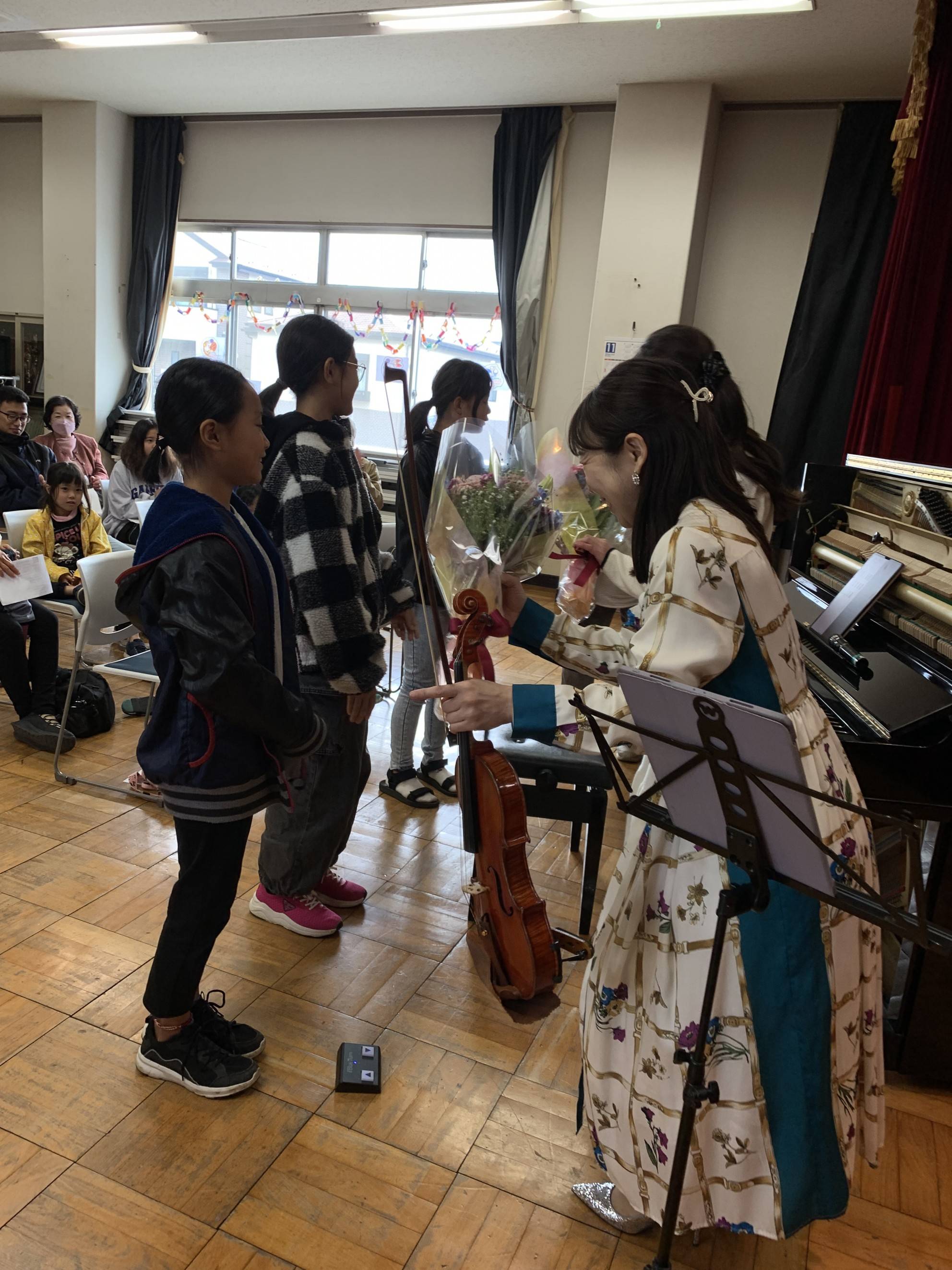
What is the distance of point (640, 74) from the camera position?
533 cm

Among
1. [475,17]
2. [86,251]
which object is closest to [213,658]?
[475,17]

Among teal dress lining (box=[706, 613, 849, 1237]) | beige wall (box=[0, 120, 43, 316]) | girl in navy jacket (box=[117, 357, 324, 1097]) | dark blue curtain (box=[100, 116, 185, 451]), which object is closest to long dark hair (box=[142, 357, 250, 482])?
girl in navy jacket (box=[117, 357, 324, 1097])

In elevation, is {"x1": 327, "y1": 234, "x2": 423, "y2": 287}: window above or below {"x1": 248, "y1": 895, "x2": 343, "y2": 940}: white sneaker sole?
above

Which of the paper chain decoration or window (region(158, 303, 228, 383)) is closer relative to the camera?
the paper chain decoration

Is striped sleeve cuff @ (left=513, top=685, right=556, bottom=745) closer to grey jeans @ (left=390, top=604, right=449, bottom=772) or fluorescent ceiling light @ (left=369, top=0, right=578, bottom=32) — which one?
grey jeans @ (left=390, top=604, right=449, bottom=772)

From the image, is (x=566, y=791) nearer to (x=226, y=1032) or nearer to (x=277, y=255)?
(x=226, y=1032)

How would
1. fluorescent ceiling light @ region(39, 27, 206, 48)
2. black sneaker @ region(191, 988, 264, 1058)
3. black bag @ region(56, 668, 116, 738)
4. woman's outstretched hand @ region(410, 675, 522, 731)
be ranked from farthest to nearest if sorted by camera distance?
fluorescent ceiling light @ region(39, 27, 206, 48)
black bag @ region(56, 668, 116, 738)
black sneaker @ region(191, 988, 264, 1058)
woman's outstretched hand @ region(410, 675, 522, 731)

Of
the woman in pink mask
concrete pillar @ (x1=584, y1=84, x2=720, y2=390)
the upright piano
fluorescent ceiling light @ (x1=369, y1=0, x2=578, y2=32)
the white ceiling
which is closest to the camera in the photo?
the upright piano

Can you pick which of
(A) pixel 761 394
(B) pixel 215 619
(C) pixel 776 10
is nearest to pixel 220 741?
(B) pixel 215 619

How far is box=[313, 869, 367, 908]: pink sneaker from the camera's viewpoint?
240 cm

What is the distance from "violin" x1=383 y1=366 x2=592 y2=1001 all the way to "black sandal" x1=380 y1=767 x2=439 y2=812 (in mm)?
1503

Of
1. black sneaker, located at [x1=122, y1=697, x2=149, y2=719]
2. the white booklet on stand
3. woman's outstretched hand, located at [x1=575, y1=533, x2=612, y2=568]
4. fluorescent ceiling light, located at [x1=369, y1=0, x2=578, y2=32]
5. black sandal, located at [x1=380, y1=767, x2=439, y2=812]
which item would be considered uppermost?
fluorescent ceiling light, located at [x1=369, y1=0, x2=578, y2=32]

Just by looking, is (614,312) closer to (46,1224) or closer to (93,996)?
(93,996)

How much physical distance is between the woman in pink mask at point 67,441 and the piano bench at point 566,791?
12.3 feet
